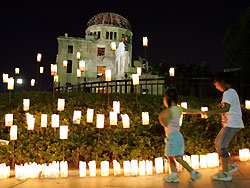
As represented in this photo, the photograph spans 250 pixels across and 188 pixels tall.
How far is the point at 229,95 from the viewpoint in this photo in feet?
13.8

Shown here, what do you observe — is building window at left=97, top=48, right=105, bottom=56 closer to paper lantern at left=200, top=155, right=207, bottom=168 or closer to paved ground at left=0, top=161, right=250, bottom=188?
paper lantern at left=200, top=155, right=207, bottom=168

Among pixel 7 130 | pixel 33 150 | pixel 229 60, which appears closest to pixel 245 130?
pixel 33 150

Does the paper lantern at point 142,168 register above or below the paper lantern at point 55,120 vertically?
below

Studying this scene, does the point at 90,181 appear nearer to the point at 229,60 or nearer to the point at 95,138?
the point at 95,138

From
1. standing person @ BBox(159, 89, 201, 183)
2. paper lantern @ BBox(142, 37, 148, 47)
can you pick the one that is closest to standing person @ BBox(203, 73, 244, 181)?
standing person @ BBox(159, 89, 201, 183)

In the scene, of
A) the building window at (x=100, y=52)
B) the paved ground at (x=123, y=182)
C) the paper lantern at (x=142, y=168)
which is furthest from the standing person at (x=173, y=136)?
the building window at (x=100, y=52)

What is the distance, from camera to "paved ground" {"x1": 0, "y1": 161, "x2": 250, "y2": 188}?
419 centimetres

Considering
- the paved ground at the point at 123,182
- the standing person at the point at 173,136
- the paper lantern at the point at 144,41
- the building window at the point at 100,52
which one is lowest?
the paved ground at the point at 123,182

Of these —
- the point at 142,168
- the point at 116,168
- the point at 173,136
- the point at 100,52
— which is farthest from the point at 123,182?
the point at 100,52

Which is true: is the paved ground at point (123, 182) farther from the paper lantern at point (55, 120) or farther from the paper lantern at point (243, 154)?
the paper lantern at point (55, 120)

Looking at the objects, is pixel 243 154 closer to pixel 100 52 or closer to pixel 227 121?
pixel 227 121

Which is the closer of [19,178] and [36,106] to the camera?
[19,178]

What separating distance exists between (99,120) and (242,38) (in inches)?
488

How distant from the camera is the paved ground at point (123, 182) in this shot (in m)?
4.19
